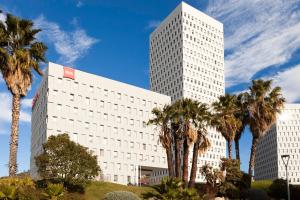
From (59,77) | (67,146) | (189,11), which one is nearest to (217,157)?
(189,11)

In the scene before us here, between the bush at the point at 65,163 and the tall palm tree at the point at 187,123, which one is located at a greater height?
the tall palm tree at the point at 187,123

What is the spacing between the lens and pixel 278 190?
2126 inches

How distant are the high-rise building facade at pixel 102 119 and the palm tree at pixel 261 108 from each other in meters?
39.2

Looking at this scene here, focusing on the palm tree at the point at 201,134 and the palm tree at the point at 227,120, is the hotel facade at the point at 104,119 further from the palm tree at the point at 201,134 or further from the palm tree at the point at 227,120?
A: the palm tree at the point at 201,134

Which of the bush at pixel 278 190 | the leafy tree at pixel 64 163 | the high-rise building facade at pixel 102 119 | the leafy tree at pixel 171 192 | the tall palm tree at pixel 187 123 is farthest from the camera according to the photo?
the high-rise building facade at pixel 102 119

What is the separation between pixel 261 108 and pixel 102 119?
4105 cm

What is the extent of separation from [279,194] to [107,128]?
1791 inches

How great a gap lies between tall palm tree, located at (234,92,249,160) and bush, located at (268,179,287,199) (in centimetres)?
596

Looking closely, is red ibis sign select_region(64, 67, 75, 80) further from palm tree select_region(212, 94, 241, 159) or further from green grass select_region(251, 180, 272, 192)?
green grass select_region(251, 180, 272, 192)

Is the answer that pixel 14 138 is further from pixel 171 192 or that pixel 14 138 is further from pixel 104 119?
pixel 104 119

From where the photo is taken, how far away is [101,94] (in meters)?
90.9

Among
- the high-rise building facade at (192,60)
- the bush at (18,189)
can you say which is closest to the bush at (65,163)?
the bush at (18,189)

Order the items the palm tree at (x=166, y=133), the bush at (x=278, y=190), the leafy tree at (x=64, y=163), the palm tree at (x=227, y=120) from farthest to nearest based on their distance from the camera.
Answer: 1. the palm tree at (x=227, y=120)
2. the bush at (x=278, y=190)
3. the palm tree at (x=166, y=133)
4. the leafy tree at (x=64, y=163)

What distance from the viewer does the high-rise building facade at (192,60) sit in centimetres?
16275
